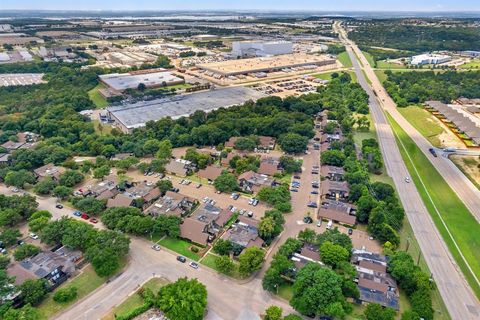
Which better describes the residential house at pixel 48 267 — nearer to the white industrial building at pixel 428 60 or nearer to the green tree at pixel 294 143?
the green tree at pixel 294 143

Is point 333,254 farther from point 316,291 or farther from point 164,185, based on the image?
point 164,185

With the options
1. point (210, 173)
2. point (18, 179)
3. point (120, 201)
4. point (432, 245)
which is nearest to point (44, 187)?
point (18, 179)

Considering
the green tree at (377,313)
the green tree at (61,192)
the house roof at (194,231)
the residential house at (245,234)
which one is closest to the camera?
the green tree at (377,313)

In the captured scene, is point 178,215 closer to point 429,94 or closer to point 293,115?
point 293,115

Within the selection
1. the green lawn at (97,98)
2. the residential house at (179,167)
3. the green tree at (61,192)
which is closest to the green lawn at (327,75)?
the green lawn at (97,98)

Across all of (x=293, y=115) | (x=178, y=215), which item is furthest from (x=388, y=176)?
(x=178, y=215)

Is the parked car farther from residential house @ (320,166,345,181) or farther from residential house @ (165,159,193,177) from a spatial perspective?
residential house @ (165,159,193,177)

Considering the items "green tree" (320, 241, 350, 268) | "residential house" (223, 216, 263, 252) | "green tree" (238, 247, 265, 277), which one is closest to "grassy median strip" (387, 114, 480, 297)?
"green tree" (320, 241, 350, 268)
